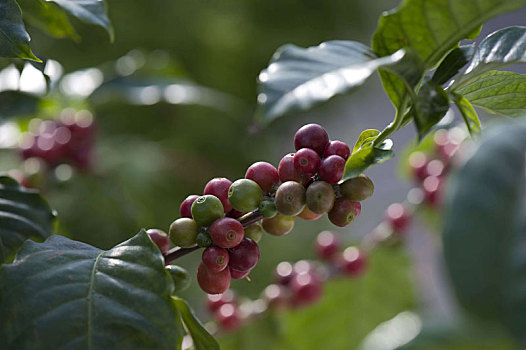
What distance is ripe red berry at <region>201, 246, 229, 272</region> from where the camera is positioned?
13.1 inches

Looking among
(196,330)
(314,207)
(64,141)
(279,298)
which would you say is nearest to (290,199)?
(314,207)

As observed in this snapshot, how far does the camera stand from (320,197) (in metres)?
0.32

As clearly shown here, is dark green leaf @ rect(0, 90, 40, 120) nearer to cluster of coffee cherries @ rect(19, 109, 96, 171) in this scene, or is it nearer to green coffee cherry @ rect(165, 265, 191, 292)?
cluster of coffee cherries @ rect(19, 109, 96, 171)

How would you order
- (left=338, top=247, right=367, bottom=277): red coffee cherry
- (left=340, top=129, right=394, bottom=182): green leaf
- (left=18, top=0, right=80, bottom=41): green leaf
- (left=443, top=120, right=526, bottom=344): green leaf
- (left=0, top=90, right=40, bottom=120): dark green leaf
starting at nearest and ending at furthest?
(left=443, top=120, right=526, bottom=344): green leaf < (left=340, top=129, right=394, bottom=182): green leaf < (left=18, top=0, right=80, bottom=41): green leaf < (left=0, top=90, right=40, bottom=120): dark green leaf < (left=338, top=247, right=367, bottom=277): red coffee cherry

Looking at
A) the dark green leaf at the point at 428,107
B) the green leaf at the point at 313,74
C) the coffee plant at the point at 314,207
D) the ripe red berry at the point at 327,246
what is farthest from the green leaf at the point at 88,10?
the ripe red berry at the point at 327,246

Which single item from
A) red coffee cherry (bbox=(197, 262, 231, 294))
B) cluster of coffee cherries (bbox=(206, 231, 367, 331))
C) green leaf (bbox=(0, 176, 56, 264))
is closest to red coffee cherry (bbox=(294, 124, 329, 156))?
red coffee cherry (bbox=(197, 262, 231, 294))

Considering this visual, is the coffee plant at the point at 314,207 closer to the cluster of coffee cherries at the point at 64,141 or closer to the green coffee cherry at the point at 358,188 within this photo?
the green coffee cherry at the point at 358,188

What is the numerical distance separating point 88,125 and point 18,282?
0.54 meters

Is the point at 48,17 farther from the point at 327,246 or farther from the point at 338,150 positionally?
the point at 327,246

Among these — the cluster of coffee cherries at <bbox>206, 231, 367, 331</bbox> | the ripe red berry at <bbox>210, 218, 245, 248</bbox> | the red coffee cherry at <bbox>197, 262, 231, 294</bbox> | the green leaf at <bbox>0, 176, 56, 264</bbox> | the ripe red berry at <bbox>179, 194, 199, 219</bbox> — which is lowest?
the cluster of coffee cherries at <bbox>206, 231, 367, 331</bbox>

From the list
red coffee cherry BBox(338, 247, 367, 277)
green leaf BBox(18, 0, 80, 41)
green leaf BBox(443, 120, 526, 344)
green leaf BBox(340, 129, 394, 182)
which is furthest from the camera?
red coffee cherry BBox(338, 247, 367, 277)

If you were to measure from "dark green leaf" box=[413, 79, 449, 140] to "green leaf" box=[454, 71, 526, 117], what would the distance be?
32 mm

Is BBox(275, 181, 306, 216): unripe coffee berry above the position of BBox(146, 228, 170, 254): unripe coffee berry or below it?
above

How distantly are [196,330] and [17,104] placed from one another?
404mm
